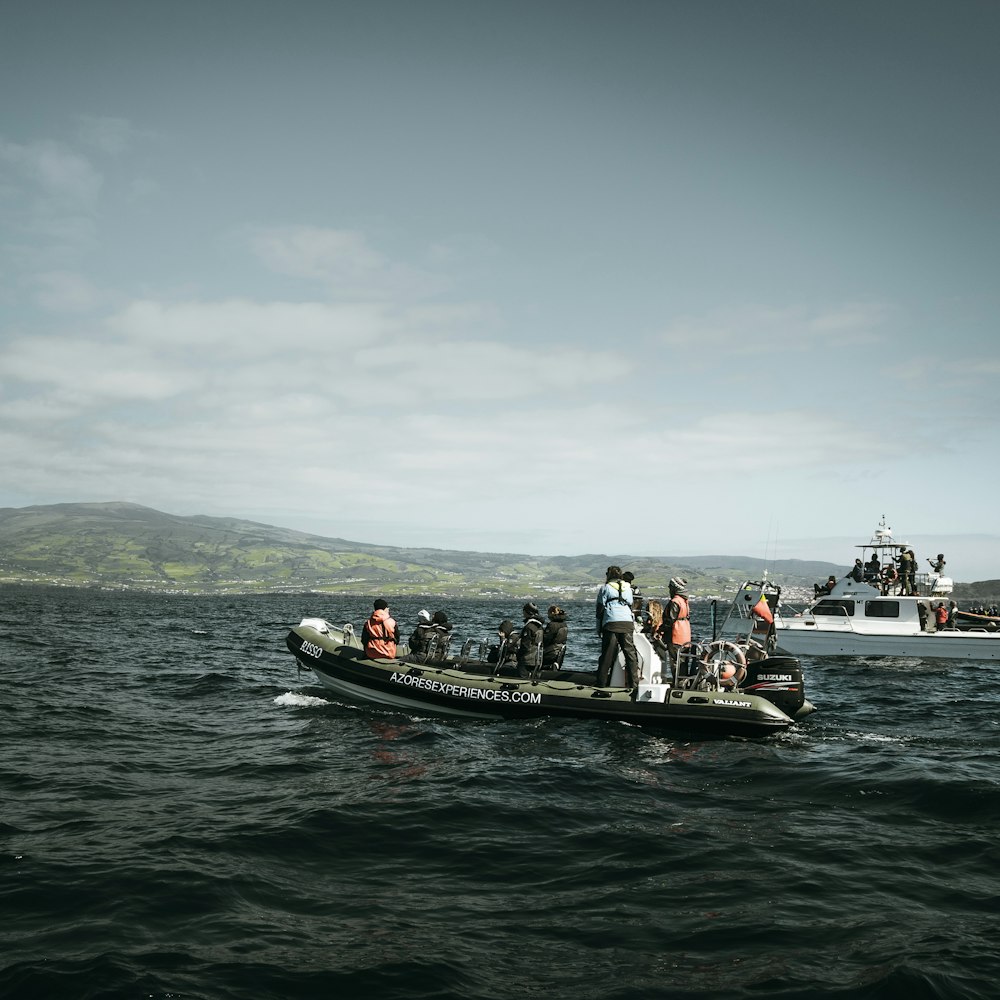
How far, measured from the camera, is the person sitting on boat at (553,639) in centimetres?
1669

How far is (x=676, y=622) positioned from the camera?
53.1 ft

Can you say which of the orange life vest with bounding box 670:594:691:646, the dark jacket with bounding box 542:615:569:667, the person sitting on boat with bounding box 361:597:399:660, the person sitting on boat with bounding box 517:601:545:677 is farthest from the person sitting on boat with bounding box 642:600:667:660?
the person sitting on boat with bounding box 361:597:399:660

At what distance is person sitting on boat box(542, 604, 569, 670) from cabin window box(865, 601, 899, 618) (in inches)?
803

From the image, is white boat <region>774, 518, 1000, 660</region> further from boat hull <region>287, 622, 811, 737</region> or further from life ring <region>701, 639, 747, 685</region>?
boat hull <region>287, 622, 811, 737</region>

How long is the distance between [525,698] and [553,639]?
1581 mm

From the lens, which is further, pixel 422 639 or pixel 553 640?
pixel 422 639

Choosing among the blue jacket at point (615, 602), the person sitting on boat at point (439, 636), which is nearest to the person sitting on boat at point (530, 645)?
the blue jacket at point (615, 602)

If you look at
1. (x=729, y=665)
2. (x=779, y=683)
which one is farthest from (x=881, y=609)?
(x=729, y=665)

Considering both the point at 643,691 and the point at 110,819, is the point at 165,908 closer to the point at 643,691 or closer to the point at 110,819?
the point at 110,819

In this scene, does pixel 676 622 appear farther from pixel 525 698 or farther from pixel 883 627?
pixel 883 627

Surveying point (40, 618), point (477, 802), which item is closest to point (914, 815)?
point (477, 802)

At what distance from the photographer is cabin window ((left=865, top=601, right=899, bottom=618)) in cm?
3109

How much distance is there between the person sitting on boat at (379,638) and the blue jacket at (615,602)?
5381 mm

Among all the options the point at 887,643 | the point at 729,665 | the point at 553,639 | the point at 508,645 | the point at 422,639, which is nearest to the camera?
the point at 729,665
